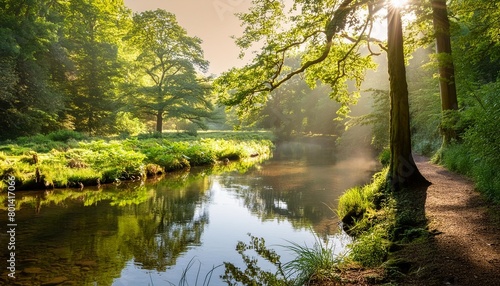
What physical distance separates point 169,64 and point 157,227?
28488 mm

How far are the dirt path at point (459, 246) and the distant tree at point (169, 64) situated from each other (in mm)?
28166

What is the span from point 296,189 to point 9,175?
10.2m

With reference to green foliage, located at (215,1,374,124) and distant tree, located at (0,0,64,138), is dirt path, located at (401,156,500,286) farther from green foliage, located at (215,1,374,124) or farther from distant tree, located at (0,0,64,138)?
distant tree, located at (0,0,64,138)

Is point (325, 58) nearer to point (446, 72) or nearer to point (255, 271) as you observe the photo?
point (446, 72)

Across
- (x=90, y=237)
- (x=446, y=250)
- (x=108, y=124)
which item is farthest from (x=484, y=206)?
(x=108, y=124)

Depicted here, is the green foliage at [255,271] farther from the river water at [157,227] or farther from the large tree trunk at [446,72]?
the large tree trunk at [446,72]

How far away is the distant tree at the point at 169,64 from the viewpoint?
31828 millimetres

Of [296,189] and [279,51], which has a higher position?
[279,51]

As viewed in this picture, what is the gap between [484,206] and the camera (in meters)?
6.49

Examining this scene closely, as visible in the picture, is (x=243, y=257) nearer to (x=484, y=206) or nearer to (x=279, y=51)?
(x=484, y=206)

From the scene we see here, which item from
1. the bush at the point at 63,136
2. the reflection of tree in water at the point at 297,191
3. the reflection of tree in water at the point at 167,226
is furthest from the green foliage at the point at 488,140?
the bush at the point at 63,136

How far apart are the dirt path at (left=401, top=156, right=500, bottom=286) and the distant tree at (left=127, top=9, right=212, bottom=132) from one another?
28.2m

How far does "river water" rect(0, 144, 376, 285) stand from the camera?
5.80 metres

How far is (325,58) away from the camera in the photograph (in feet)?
40.7
